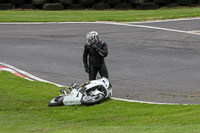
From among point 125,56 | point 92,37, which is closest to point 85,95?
point 92,37

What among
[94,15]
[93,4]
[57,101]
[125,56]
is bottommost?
[57,101]

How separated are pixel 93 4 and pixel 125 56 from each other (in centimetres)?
1041

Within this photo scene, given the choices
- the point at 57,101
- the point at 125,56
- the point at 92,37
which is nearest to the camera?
the point at 57,101

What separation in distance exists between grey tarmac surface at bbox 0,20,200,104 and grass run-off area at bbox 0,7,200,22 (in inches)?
45.5

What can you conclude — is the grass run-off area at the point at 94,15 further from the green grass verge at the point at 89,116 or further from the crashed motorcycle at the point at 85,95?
the crashed motorcycle at the point at 85,95

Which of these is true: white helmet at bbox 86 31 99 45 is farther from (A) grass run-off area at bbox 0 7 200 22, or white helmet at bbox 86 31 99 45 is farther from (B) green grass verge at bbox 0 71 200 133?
(A) grass run-off area at bbox 0 7 200 22

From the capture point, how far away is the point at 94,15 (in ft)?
85.6

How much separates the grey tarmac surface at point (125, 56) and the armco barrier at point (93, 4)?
427 cm

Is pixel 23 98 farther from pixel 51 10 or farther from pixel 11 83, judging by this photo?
pixel 51 10

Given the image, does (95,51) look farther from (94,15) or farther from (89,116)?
(94,15)

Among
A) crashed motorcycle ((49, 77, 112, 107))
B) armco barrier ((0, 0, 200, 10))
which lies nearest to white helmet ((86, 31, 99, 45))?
crashed motorcycle ((49, 77, 112, 107))

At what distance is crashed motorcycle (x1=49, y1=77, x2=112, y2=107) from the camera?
40.4 ft

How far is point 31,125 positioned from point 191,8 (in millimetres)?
19585

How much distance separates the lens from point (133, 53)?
18.9 metres
